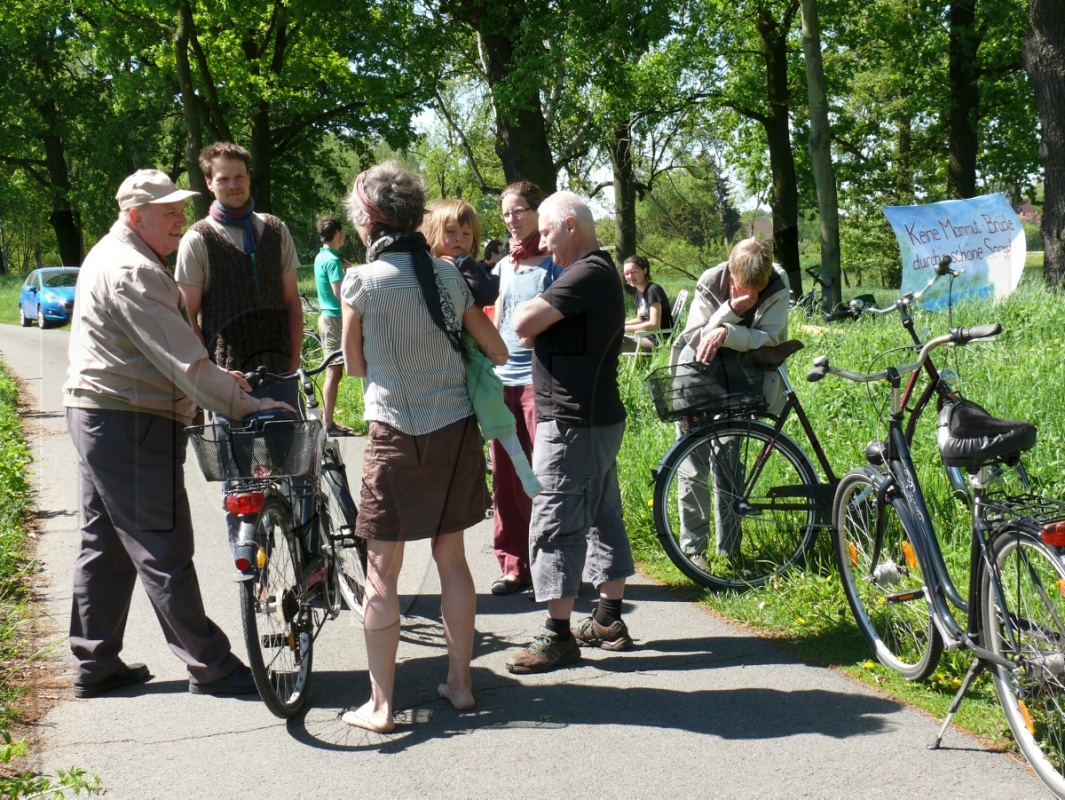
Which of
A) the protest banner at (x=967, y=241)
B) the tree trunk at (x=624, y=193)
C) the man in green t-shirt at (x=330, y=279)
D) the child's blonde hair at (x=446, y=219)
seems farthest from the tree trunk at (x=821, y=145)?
the tree trunk at (x=624, y=193)

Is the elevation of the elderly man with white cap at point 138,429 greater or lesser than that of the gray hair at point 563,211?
lesser

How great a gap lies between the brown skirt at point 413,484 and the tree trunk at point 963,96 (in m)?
23.7

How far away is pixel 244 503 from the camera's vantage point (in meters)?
4.20

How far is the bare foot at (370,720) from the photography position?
14.0ft

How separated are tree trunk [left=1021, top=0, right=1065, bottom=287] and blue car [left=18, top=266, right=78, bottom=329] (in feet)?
73.9

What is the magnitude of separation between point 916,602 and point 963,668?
1.00 feet

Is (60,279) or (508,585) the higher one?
(60,279)

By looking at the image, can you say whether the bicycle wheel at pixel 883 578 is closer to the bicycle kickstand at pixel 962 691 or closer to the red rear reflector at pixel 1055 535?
the bicycle kickstand at pixel 962 691

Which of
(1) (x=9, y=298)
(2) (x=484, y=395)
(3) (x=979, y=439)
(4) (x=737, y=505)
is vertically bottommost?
(4) (x=737, y=505)

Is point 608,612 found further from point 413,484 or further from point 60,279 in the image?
point 60,279

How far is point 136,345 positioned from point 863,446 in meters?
4.44

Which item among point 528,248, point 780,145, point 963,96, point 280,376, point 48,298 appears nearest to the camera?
point 280,376

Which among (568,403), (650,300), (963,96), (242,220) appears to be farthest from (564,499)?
(963,96)

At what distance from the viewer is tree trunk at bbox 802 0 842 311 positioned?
16469 millimetres
